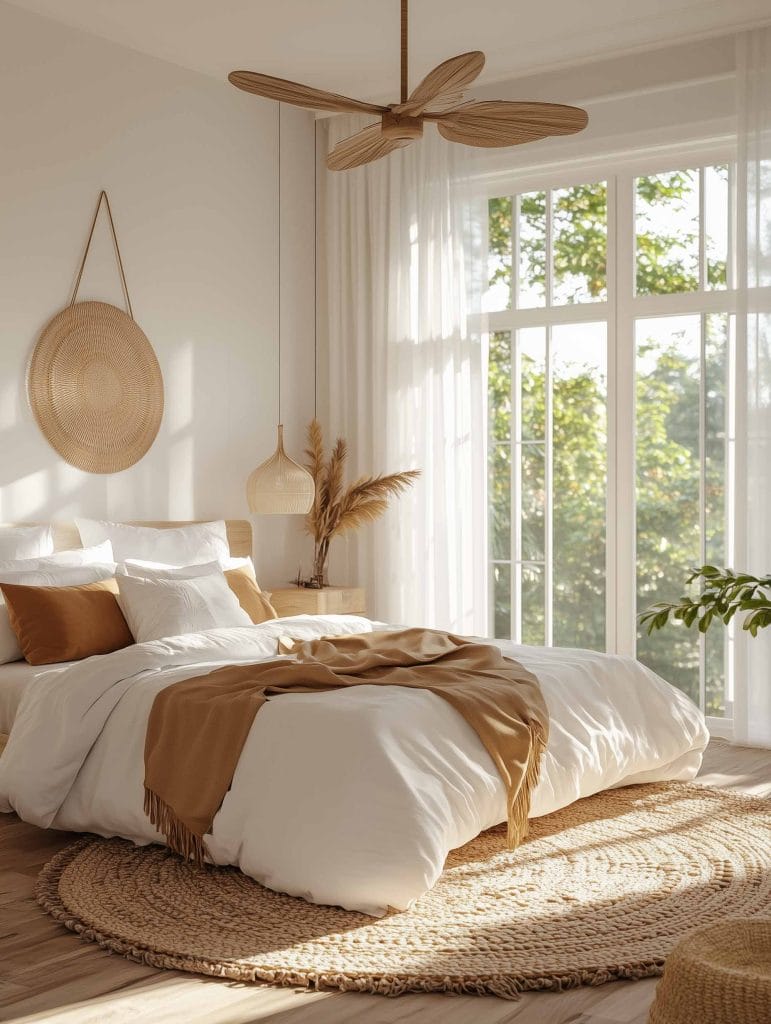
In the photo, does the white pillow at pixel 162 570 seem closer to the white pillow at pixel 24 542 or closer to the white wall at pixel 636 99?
the white pillow at pixel 24 542

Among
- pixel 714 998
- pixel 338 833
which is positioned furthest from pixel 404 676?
pixel 714 998

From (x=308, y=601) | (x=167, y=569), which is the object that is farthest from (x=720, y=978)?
(x=308, y=601)

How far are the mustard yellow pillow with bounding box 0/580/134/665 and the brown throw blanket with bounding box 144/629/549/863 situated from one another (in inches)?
34.9

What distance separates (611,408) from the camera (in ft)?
20.5

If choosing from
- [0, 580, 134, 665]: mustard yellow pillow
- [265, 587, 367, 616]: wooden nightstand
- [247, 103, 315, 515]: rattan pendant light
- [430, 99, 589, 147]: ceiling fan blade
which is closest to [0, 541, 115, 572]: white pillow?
[0, 580, 134, 665]: mustard yellow pillow

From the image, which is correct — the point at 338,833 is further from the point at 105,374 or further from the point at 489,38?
the point at 489,38

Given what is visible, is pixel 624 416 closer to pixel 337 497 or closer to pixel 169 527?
pixel 337 497

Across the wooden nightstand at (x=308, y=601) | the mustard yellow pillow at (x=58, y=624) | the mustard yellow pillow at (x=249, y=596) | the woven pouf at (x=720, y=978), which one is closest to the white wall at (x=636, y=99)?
the wooden nightstand at (x=308, y=601)

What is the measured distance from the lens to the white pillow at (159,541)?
17.9 feet

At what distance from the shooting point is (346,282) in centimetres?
689

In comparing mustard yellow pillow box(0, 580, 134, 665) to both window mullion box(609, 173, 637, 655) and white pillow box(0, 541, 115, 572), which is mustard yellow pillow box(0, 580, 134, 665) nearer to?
white pillow box(0, 541, 115, 572)

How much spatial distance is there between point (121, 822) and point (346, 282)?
384 cm

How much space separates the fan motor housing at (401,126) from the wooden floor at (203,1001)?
2.66 m

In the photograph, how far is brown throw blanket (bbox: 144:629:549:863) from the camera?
3.62 meters
